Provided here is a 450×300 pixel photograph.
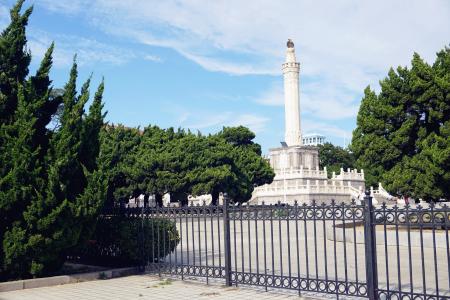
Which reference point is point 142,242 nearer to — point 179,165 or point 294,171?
point 179,165

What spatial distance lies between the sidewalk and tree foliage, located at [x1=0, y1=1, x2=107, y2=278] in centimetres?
80

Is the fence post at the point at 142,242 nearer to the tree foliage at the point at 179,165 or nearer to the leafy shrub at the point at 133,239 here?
the leafy shrub at the point at 133,239

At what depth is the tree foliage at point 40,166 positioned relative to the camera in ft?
33.6

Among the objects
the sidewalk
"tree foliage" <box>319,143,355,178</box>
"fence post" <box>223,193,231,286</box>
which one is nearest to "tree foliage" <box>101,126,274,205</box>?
the sidewalk

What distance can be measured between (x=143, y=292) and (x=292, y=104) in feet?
182

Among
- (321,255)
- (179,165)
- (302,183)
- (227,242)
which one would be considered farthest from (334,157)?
(227,242)

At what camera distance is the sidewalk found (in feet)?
29.5

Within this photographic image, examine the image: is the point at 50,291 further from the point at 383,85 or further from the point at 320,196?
the point at 320,196

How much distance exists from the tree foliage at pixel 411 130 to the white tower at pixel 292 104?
4106cm

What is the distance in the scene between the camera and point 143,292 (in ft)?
31.6

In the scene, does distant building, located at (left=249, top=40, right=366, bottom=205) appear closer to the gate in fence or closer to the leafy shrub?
the gate in fence

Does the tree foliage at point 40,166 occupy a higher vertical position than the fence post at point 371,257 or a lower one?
higher

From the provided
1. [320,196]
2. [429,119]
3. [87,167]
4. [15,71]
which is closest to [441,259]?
[429,119]

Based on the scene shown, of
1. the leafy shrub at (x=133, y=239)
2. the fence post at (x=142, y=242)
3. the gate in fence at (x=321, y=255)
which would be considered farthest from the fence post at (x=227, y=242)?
the fence post at (x=142, y=242)
